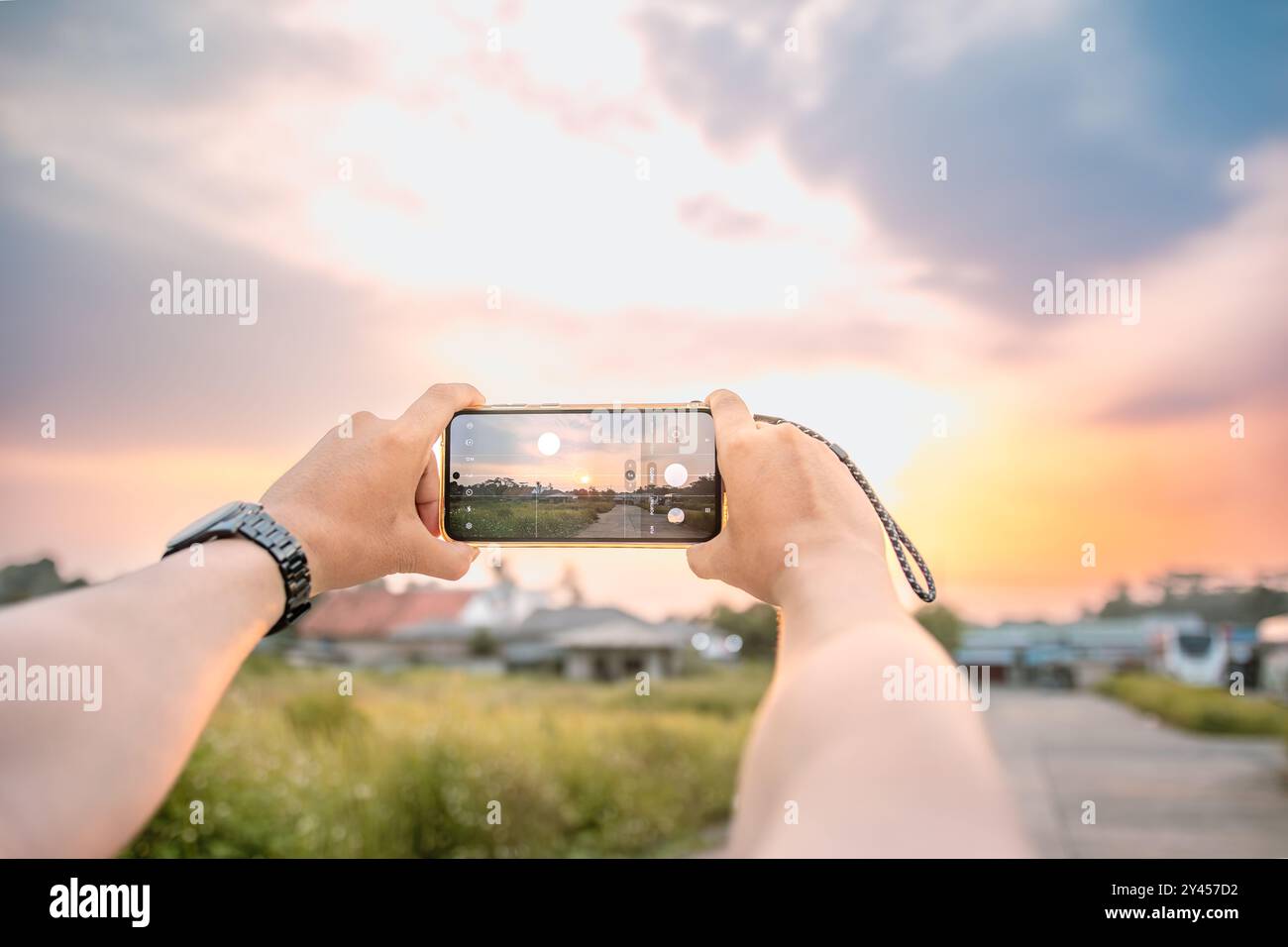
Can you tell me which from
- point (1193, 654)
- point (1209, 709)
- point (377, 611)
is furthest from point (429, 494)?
point (1193, 654)

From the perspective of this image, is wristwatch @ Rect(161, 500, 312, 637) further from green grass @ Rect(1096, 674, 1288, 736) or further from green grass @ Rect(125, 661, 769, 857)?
green grass @ Rect(1096, 674, 1288, 736)

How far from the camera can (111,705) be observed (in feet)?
2.82

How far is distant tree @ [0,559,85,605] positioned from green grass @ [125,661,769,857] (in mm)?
1692

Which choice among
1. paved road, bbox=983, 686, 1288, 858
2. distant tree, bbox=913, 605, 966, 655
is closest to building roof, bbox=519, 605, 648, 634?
distant tree, bbox=913, 605, 966, 655

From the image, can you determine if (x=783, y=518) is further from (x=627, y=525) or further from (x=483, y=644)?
(x=483, y=644)

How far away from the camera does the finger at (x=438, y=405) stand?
145cm

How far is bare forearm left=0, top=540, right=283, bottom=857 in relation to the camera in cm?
81

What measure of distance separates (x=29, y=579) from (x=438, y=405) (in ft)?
25.7

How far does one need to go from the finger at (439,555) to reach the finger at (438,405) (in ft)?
0.52

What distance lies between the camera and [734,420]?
1.38 metres

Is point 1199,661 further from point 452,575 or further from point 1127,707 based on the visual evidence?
point 452,575

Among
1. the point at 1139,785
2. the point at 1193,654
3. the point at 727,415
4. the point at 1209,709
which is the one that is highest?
the point at 727,415
